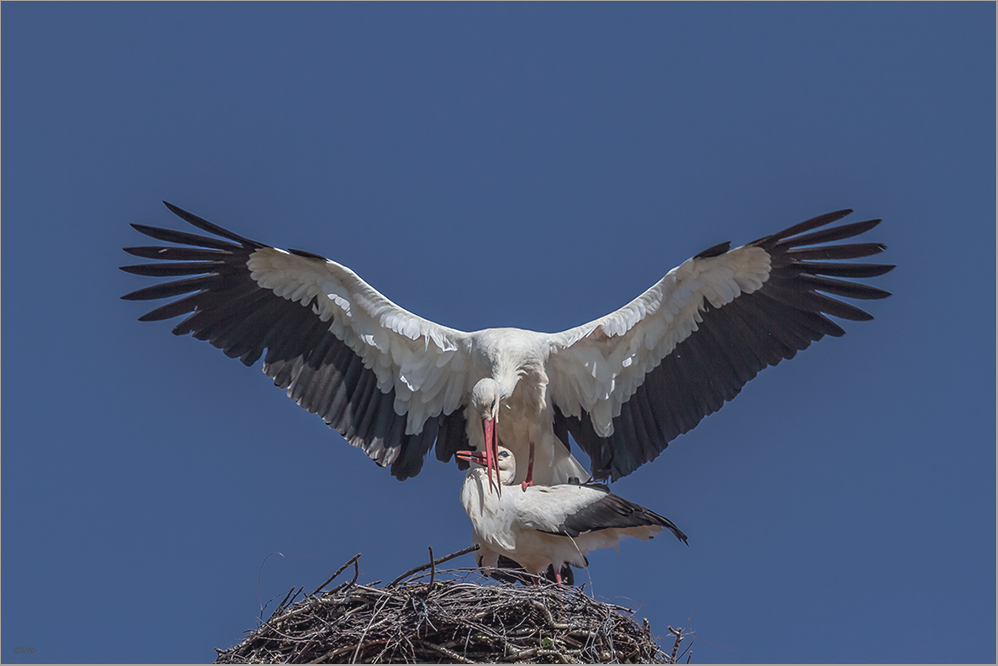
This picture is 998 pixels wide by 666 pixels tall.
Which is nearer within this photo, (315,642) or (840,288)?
(315,642)

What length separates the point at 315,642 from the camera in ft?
18.5

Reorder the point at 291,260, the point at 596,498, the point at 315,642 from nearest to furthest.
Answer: the point at 315,642 < the point at 596,498 < the point at 291,260

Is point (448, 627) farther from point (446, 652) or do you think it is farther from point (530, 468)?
point (530, 468)

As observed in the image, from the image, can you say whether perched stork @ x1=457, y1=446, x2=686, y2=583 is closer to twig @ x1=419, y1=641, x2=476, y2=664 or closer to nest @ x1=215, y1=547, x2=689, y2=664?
nest @ x1=215, y1=547, x2=689, y2=664

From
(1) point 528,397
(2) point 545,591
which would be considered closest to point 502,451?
(1) point 528,397

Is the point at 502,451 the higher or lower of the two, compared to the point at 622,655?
higher

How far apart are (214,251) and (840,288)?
13.7ft

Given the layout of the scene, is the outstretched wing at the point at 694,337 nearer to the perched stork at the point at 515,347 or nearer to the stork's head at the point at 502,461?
the perched stork at the point at 515,347

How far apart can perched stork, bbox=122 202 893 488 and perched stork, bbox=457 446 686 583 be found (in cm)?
51

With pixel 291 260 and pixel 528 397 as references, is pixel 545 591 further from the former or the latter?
pixel 291 260

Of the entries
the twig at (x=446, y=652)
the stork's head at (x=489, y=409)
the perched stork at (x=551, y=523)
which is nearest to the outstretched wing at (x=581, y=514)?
the perched stork at (x=551, y=523)

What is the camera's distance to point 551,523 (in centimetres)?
651

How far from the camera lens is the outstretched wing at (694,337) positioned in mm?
7113

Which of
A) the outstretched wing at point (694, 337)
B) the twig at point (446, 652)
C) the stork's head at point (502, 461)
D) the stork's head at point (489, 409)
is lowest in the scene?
the twig at point (446, 652)
